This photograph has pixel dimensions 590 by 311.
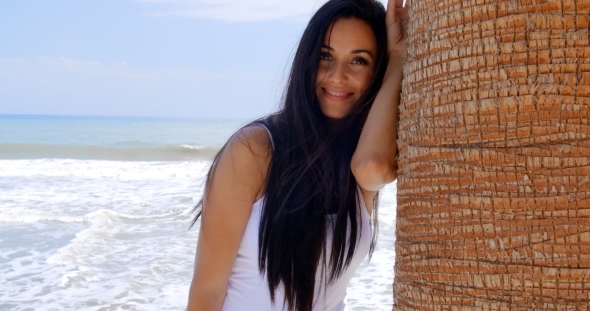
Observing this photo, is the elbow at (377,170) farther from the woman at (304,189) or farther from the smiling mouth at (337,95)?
the smiling mouth at (337,95)

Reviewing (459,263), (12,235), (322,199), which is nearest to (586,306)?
(459,263)

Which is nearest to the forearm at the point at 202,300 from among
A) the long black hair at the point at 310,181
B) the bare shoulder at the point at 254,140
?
the long black hair at the point at 310,181

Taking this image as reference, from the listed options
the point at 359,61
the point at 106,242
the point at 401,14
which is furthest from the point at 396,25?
the point at 106,242

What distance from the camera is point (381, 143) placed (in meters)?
1.87

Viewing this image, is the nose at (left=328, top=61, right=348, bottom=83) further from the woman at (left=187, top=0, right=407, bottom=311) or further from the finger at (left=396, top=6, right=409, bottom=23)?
the finger at (left=396, top=6, right=409, bottom=23)

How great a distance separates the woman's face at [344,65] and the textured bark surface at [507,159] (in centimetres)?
121

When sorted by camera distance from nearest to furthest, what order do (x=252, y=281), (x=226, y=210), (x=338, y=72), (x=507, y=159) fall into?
→ (x=507, y=159), (x=226, y=210), (x=252, y=281), (x=338, y=72)

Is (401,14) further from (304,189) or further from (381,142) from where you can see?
(304,189)

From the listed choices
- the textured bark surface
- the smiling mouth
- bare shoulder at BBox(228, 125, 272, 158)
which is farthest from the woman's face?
the textured bark surface

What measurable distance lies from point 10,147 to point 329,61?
22647mm

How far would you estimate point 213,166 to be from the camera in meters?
2.47

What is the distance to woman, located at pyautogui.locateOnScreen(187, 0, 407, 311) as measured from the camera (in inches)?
94.7

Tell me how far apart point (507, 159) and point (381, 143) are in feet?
2.23

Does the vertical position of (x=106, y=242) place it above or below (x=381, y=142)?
below
